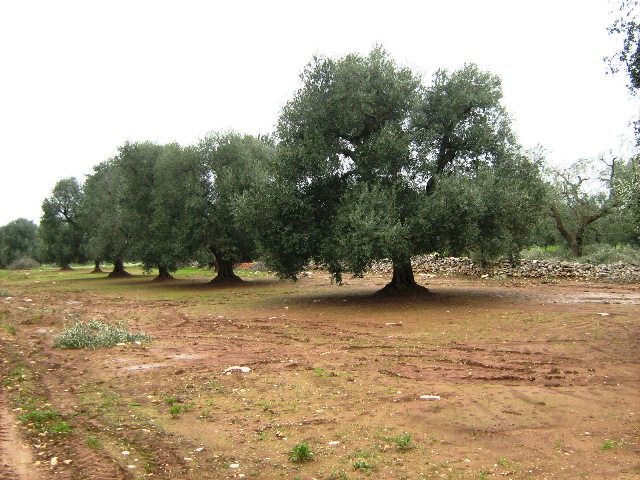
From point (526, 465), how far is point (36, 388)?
8.40m

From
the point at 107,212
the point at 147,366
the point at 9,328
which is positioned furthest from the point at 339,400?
the point at 107,212

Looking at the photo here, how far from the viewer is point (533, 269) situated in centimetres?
3166

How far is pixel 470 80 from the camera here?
22203mm

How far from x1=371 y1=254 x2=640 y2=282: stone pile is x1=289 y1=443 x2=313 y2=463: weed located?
25356mm

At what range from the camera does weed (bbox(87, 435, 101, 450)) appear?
6.25 m

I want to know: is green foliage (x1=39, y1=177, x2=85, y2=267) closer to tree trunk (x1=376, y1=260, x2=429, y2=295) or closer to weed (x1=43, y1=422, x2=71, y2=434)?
tree trunk (x1=376, y1=260, x2=429, y2=295)

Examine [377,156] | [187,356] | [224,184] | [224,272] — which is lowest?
[187,356]

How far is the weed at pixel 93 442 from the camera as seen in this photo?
6.25 meters

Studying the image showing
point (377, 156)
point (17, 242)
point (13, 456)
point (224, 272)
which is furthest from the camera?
point (17, 242)

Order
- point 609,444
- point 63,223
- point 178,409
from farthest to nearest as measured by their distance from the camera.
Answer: point 63,223, point 178,409, point 609,444

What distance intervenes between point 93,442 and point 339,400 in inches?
144

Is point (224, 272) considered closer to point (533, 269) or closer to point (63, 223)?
point (533, 269)

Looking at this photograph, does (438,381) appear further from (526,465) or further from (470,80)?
(470,80)

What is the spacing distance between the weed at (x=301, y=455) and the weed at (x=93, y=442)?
8.18 feet
